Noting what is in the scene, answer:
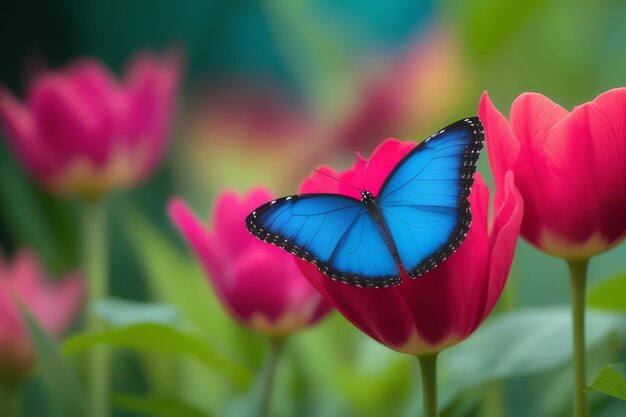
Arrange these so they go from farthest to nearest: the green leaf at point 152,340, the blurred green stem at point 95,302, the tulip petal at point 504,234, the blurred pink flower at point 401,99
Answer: the blurred pink flower at point 401,99 < the blurred green stem at point 95,302 < the green leaf at point 152,340 < the tulip petal at point 504,234

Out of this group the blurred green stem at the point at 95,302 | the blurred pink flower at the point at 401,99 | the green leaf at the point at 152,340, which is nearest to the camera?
the green leaf at the point at 152,340

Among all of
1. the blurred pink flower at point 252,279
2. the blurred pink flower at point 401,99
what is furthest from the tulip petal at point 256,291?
the blurred pink flower at point 401,99

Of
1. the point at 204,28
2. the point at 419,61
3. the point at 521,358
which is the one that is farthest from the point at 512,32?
the point at 204,28

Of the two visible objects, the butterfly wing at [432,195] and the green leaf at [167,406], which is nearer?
the butterfly wing at [432,195]

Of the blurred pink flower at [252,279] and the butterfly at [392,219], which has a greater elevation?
the blurred pink flower at [252,279]

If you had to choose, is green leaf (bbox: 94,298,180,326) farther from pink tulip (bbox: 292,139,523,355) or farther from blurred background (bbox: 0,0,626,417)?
pink tulip (bbox: 292,139,523,355)

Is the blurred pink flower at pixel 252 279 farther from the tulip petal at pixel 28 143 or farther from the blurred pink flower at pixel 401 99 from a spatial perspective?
the blurred pink flower at pixel 401 99

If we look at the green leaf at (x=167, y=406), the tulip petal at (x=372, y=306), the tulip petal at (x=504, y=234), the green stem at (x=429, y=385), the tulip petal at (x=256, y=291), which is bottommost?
the green stem at (x=429, y=385)

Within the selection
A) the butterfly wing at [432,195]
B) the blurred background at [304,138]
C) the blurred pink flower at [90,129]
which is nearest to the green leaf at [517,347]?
the blurred background at [304,138]

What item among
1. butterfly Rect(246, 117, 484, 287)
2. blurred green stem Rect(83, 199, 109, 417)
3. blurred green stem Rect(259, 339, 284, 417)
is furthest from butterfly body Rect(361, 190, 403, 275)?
blurred green stem Rect(83, 199, 109, 417)
